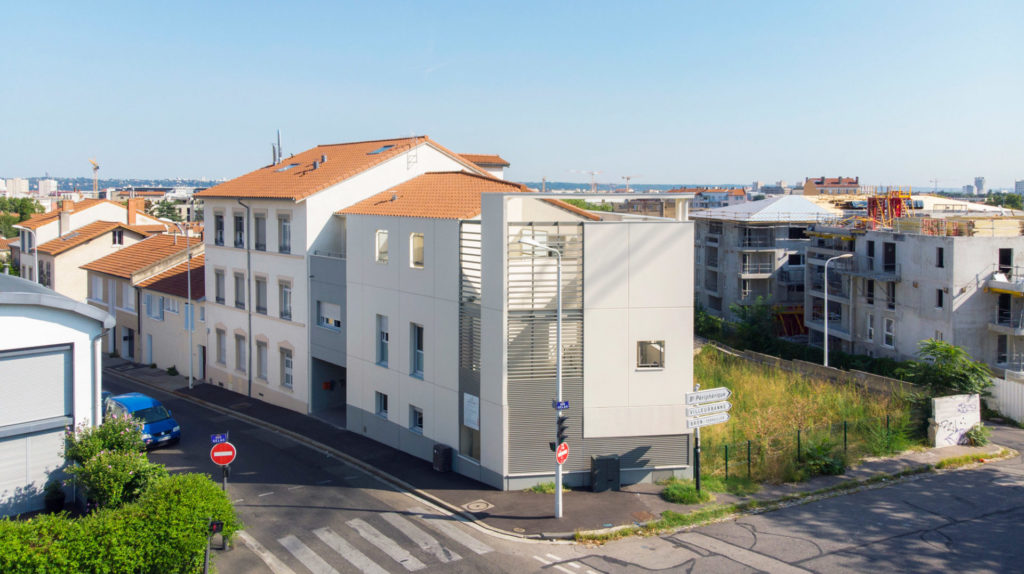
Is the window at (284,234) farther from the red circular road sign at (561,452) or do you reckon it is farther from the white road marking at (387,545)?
the red circular road sign at (561,452)

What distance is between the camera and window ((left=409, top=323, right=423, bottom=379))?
2472 centimetres

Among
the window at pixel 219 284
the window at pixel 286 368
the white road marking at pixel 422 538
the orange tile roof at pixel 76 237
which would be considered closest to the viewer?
the white road marking at pixel 422 538

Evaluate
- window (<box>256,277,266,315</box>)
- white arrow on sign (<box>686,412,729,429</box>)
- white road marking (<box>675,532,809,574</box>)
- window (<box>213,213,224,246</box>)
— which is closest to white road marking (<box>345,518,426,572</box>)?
white road marking (<box>675,532,809,574</box>)

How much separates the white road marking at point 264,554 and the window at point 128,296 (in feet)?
89.7

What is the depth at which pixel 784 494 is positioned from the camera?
20.9 meters

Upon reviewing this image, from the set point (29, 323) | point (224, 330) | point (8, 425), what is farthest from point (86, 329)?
point (224, 330)

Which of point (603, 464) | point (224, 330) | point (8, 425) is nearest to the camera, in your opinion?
point (8, 425)

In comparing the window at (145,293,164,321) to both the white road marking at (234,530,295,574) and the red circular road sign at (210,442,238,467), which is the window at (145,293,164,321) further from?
the red circular road sign at (210,442,238,467)

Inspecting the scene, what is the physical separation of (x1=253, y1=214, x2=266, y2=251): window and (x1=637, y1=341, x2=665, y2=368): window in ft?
58.0

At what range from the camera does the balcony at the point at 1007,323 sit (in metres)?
37.4

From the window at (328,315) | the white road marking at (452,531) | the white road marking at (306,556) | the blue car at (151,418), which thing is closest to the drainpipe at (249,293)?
the window at (328,315)

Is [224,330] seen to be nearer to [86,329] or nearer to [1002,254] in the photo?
[86,329]

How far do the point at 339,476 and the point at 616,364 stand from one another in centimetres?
902

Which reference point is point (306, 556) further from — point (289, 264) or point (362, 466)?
point (289, 264)
